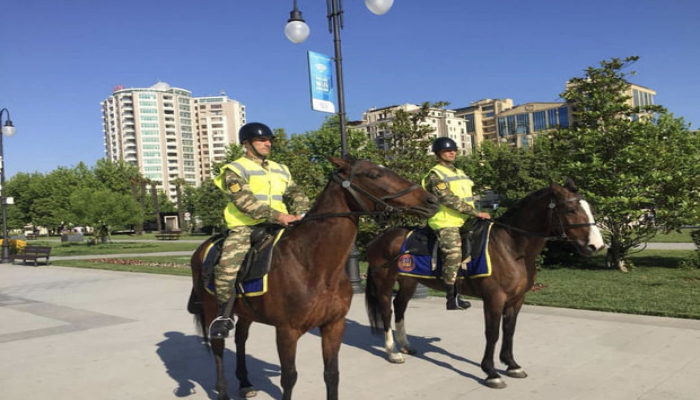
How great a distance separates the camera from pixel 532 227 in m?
5.89

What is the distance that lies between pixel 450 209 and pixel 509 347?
181cm

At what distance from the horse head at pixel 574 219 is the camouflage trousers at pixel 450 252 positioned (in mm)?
1144

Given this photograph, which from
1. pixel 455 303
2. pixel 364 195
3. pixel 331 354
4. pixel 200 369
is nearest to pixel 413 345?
pixel 455 303

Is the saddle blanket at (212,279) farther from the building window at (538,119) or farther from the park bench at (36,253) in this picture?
the building window at (538,119)

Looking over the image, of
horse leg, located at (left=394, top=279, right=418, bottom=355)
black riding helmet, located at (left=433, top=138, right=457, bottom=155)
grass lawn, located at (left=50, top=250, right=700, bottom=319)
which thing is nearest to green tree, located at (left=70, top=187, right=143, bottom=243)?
grass lawn, located at (left=50, top=250, right=700, bottom=319)

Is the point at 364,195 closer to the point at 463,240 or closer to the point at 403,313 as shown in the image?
the point at 463,240

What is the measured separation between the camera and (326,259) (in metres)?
4.22

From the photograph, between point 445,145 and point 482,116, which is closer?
point 445,145

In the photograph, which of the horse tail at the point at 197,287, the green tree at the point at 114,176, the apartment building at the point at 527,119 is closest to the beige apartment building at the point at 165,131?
Result: the green tree at the point at 114,176

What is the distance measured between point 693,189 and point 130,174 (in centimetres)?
8250

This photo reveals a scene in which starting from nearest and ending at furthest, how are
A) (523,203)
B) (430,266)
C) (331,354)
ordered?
1. (331,354)
2. (523,203)
3. (430,266)

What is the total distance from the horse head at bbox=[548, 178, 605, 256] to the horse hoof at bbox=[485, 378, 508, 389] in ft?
5.71

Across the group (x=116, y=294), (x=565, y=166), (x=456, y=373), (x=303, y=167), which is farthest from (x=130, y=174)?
(x=456, y=373)

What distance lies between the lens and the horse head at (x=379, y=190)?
3.93 meters
